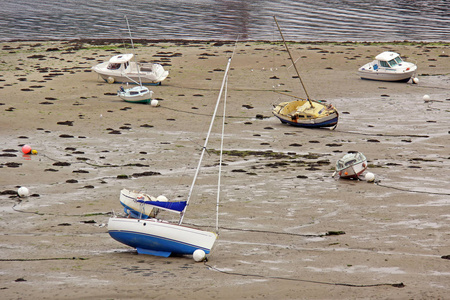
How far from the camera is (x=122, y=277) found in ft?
47.8

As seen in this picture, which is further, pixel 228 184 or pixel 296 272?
pixel 228 184

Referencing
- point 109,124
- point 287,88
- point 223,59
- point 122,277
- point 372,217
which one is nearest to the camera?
point 122,277

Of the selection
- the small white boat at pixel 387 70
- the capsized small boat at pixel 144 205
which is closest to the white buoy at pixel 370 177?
the capsized small boat at pixel 144 205

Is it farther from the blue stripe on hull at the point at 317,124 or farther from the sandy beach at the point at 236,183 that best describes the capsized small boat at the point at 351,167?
the blue stripe on hull at the point at 317,124

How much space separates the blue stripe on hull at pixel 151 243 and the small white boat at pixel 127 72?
2381 cm

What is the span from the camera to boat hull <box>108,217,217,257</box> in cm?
1614

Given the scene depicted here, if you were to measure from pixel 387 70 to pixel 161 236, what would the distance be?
2956 cm

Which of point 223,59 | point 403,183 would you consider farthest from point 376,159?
point 223,59

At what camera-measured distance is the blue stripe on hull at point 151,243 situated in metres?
16.2

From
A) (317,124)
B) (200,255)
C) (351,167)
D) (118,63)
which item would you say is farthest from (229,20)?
(200,255)

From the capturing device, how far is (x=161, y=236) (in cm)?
1617

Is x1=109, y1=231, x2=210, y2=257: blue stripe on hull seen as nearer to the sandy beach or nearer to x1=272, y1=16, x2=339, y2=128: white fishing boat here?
the sandy beach

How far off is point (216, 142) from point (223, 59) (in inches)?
762

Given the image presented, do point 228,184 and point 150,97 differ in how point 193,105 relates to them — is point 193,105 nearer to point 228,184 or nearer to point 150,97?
point 150,97
